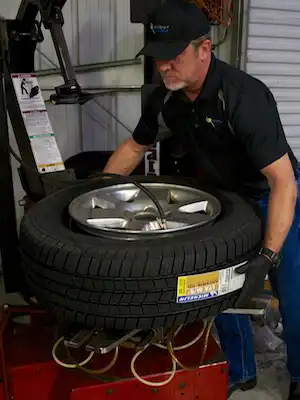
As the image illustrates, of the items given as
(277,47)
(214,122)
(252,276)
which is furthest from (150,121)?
(277,47)

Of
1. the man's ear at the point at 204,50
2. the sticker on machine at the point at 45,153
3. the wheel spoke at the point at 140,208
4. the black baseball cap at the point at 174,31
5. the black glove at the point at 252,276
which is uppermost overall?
the black baseball cap at the point at 174,31


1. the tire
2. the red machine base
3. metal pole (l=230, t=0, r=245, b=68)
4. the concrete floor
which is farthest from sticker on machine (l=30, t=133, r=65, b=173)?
metal pole (l=230, t=0, r=245, b=68)

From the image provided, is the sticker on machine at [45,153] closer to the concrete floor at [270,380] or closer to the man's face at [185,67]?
the man's face at [185,67]

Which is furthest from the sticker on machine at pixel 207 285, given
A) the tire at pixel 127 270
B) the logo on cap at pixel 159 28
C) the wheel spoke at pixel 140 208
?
the logo on cap at pixel 159 28

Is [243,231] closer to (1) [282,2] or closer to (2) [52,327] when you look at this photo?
(2) [52,327]

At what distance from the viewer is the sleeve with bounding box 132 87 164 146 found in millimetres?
1782

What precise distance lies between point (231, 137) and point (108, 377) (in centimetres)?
85

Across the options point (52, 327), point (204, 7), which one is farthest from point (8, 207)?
point (204, 7)

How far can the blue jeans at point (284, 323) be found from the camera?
169cm

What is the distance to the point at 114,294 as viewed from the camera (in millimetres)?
1131

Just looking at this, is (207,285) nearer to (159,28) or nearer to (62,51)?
(159,28)

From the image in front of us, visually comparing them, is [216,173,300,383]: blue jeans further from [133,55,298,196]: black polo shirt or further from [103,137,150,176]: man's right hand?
[103,137,150,176]: man's right hand

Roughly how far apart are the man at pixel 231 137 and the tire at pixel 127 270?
0.14 m

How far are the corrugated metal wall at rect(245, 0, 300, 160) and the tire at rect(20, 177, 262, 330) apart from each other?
215cm
